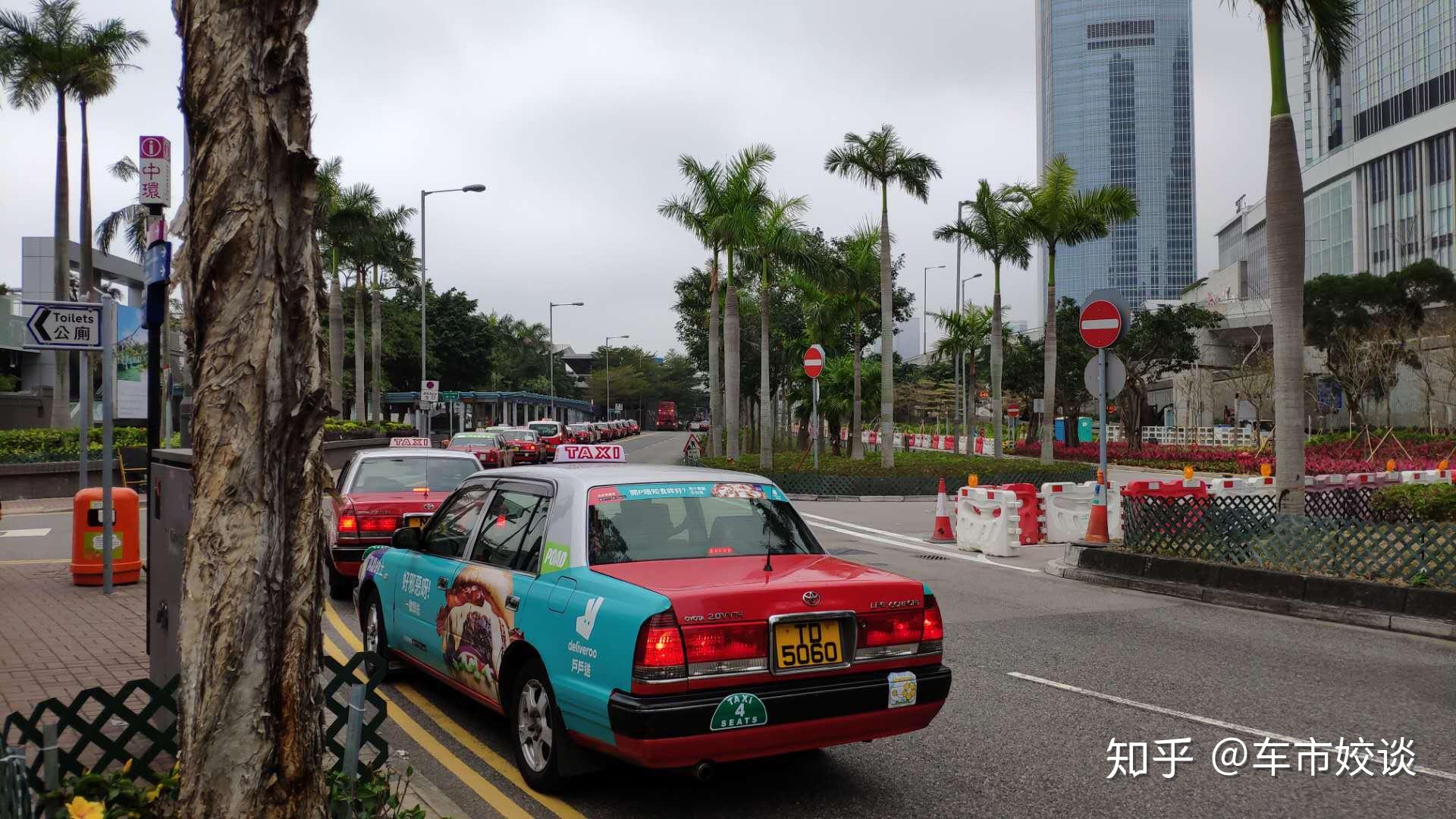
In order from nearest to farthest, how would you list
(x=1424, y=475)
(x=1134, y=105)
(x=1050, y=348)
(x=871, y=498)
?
(x=1424, y=475), (x=871, y=498), (x=1050, y=348), (x=1134, y=105)

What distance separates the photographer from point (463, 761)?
18.5 feet

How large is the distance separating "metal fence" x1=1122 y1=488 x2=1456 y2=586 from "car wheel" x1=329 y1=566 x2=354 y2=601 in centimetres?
897

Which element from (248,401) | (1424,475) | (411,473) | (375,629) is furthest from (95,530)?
(1424,475)

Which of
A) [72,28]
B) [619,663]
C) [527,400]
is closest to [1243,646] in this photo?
[619,663]

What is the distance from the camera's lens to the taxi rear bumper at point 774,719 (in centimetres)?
438

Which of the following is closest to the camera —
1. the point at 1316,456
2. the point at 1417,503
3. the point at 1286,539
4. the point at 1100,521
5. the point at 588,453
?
the point at 588,453

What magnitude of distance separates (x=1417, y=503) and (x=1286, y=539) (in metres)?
3.08

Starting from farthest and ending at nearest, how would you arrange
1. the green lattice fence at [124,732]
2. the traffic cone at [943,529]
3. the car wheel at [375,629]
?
the traffic cone at [943,529] → the car wheel at [375,629] → the green lattice fence at [124,732]

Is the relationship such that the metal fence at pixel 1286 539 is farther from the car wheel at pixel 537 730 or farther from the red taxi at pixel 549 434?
the red taxi at pixel 549 434

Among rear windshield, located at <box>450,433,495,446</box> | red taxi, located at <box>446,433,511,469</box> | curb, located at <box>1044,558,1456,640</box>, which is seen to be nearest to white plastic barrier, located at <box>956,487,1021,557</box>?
curb, located at <box>1044,558,1456,640</box>

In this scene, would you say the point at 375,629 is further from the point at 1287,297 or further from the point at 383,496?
the point at 1287,297

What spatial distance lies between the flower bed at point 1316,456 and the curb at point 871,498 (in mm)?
9835

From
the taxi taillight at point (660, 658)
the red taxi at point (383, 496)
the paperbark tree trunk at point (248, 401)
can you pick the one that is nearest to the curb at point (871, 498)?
the red taxi at point (383, 496)

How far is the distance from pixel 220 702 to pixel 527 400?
238 feet
